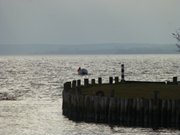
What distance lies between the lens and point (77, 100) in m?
45.8

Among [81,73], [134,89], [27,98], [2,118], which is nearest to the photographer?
[134,89]

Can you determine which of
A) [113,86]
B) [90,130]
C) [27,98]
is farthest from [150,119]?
[27,98]

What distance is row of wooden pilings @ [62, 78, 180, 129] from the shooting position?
135 ft

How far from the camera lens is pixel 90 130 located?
43.2 m

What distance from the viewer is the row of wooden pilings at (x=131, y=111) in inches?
1620

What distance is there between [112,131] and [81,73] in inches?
4035

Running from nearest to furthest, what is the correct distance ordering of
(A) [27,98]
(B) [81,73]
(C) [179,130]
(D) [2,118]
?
(C) [179,130] → (D) [2,118] → (A) [27,98] → (B) [81,73]

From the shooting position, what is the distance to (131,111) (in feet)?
138

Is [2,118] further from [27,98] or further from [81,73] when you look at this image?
[81,73]

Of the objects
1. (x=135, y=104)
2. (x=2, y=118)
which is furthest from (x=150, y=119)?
(x=2, y=118)

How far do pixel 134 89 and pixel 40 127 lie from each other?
753cm

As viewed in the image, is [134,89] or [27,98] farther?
[27,98]

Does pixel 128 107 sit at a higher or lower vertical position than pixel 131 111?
higher

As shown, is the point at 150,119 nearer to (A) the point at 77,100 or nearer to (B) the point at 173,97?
(B) the point at 173,97
